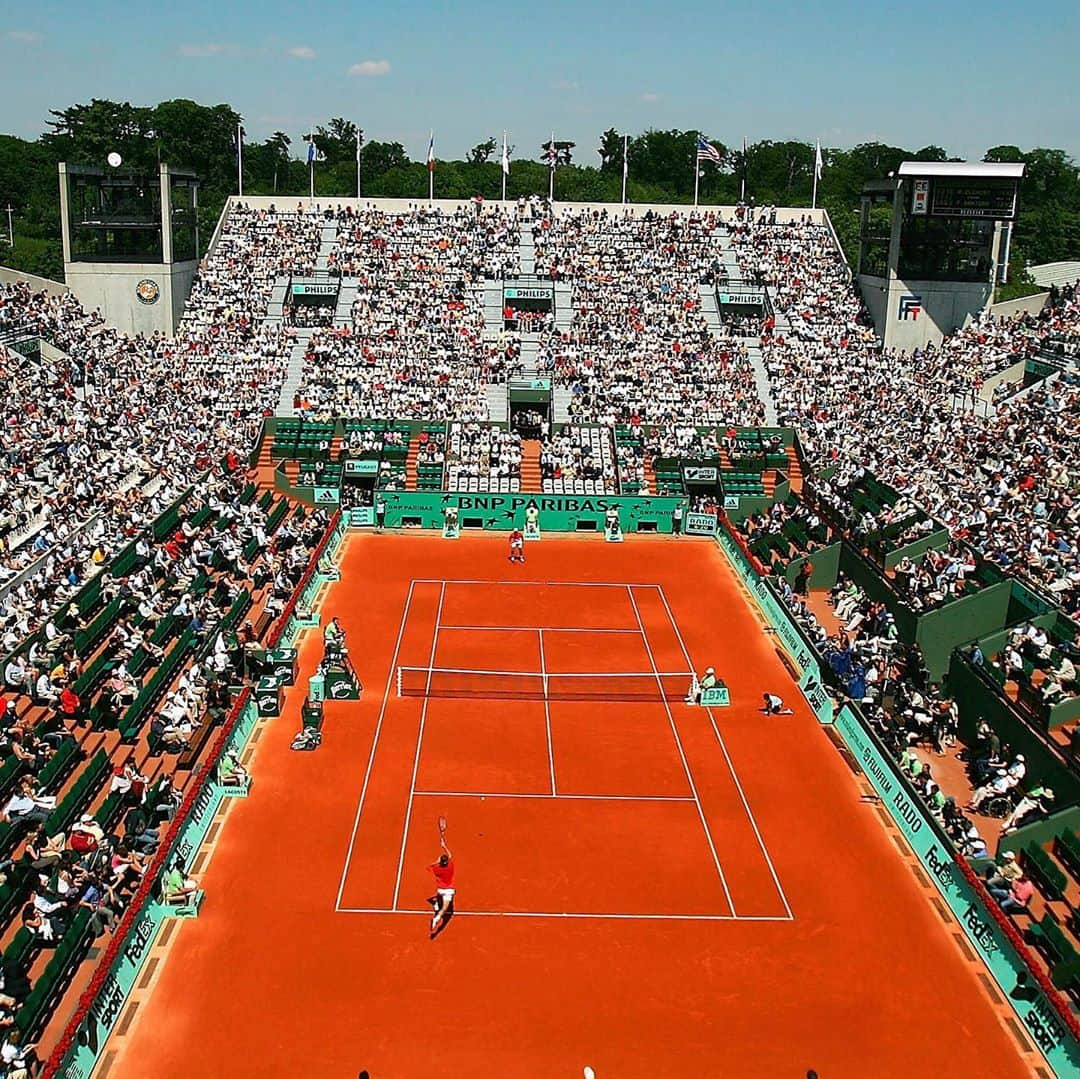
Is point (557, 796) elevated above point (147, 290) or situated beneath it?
situated beneath

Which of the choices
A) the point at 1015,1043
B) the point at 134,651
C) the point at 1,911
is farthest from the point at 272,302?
the point at 1015,1043

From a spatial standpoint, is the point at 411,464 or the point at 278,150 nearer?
the point at 411,464

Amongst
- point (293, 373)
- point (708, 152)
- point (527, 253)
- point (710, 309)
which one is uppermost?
point (708, 152)

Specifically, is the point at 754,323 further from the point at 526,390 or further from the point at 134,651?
the point at 134,651

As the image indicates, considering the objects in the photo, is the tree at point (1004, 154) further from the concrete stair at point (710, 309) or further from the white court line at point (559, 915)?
the white court line at point (559, 915)

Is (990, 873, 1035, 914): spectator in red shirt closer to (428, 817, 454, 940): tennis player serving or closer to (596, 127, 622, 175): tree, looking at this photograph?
(428, 817, 454, 940): tennis player serving

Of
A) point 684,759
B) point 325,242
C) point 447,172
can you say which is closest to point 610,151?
point 447,172

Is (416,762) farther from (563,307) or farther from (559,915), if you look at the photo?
(563,307)
